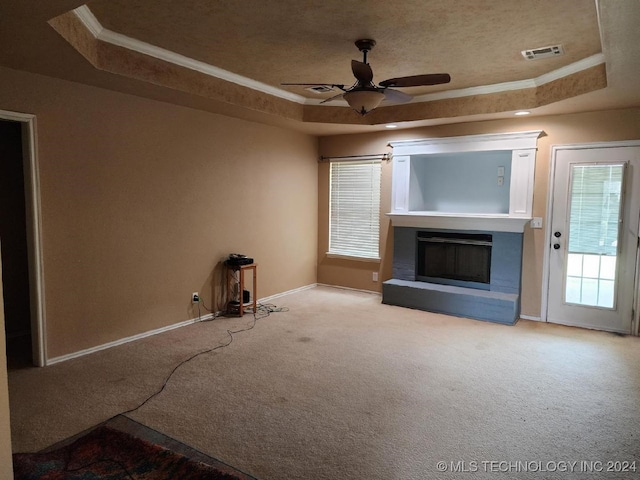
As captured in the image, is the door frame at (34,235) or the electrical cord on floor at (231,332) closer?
the electrical cord on floor at (231,332)

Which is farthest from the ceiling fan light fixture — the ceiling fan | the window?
the window

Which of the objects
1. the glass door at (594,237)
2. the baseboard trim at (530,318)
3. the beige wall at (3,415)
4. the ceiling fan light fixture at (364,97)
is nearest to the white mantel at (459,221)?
the glass door at (594,237)

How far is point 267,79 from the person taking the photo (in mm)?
4504

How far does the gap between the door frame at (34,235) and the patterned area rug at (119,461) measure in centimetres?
136

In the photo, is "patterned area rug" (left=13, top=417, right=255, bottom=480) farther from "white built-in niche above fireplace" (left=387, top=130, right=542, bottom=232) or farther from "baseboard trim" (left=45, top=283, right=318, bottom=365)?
"white built-in niche above fireplace" (left=387, top=130, right=542, bottom=232)

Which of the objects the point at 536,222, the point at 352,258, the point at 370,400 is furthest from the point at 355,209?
the point at 370,400

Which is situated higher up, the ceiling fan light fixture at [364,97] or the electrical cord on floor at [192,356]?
the ceiling fan light fixture at [364,97]

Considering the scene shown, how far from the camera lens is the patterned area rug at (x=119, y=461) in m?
2.15

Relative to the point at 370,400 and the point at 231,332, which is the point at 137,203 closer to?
the point at 231,332

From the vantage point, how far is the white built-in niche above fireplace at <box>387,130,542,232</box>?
4.95 metres

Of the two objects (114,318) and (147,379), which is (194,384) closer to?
(147,379)

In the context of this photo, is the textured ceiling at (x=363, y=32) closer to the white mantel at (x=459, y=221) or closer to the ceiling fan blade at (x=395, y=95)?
the ceiling fan blade at (x=395, y=95)

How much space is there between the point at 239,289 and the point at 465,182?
3409 millimetres

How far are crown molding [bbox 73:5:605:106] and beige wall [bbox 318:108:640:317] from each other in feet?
1.74
